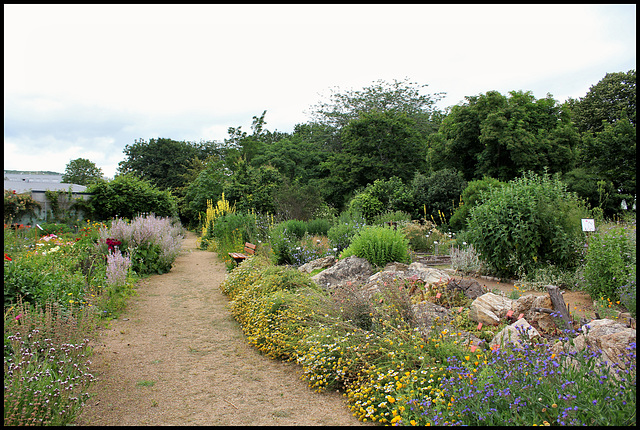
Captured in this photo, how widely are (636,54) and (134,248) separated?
353 inches

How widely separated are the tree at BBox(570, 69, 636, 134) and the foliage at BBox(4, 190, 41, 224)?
82.5 ft

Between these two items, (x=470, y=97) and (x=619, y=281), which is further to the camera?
(x=470, y=97)

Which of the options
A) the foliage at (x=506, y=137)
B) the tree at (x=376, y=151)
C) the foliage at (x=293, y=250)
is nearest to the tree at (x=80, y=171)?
the tree at (x=376, y=151)

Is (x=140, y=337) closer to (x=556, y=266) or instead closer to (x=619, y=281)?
(x=619, y=281)

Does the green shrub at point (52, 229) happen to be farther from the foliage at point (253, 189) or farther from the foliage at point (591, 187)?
the foliage at point (591, 187)

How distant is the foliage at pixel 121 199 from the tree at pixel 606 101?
22.1 meters

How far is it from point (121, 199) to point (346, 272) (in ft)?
32.0

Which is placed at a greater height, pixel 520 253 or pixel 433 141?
pixel 433 141

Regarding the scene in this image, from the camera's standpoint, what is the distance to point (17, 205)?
1143 centimetres

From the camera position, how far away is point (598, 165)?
18.8 m

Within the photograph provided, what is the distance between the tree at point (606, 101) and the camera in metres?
21.4

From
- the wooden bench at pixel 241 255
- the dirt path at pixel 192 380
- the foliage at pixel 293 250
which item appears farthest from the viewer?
the wooden bench at pixel 241 255

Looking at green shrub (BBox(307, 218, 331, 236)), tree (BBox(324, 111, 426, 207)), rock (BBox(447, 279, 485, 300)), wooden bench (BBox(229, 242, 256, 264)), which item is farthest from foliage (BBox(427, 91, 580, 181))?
rock (BBox(447, 279, 485, 300))

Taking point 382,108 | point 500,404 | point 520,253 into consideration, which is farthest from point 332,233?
point 382,108
